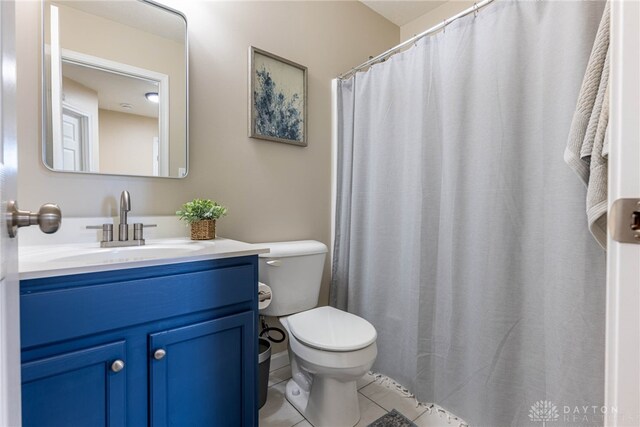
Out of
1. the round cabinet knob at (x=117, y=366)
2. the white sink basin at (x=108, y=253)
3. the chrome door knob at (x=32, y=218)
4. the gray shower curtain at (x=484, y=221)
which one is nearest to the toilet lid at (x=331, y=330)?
the gray shower curtain at (x=484, y=221)

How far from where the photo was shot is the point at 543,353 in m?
1.15

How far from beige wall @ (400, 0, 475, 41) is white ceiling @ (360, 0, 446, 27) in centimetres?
3

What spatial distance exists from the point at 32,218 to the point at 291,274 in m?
1.20

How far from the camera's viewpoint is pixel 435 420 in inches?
55.9

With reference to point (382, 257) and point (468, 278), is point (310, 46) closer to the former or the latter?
point (382, 257)

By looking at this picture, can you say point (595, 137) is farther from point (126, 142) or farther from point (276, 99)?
point (126, 142)


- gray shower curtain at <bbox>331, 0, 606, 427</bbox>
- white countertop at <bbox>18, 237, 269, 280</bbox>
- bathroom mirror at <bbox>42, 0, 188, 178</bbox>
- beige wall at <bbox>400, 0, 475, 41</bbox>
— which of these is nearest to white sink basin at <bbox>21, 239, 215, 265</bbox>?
white countertop at <bbox>18, 237, 269, 280</bbox>

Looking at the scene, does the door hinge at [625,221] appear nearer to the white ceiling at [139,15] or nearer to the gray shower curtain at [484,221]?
Result: the gray shower curtain at [484,221]

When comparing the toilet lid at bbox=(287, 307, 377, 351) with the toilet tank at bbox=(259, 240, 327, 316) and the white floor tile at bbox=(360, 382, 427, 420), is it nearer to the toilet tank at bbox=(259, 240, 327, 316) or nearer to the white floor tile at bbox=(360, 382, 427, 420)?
the toilet tank at bbox=(259, 240, 327, 316)

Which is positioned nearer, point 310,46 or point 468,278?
point 468,278

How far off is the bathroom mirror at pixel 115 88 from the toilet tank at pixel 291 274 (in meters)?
0.61

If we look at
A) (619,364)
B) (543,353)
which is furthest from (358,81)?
(619,364)

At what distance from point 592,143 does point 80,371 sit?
4.98 feet

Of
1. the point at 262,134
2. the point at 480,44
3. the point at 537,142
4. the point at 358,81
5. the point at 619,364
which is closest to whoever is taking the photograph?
the point at 619,364
